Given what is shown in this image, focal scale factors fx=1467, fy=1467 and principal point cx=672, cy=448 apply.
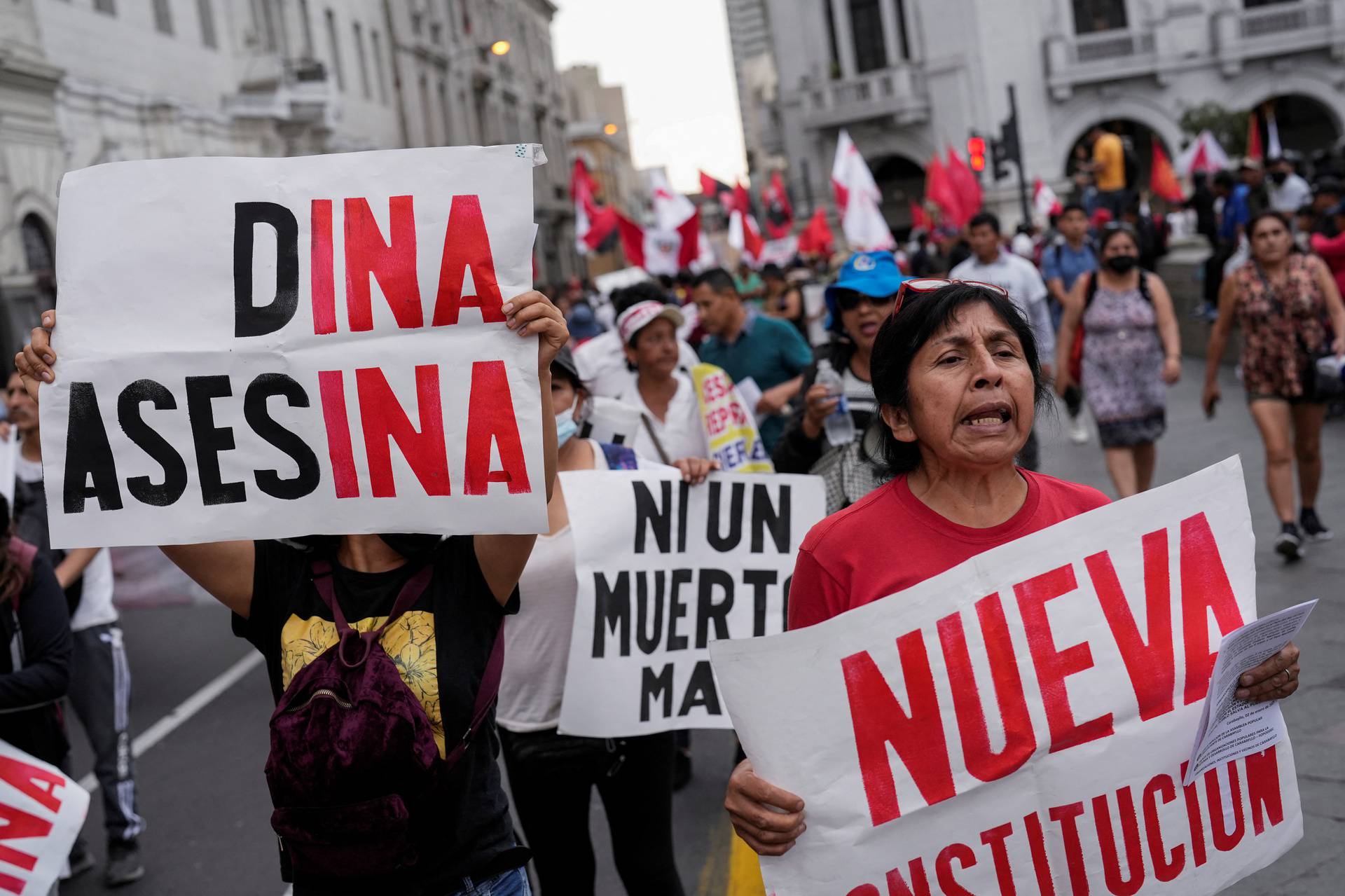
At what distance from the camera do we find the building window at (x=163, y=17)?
87.7 feet

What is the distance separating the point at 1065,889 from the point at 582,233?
79.4 ft

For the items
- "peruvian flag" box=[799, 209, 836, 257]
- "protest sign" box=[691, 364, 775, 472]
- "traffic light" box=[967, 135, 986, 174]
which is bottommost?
"protest sign" box=[691, 364, 775, 472]

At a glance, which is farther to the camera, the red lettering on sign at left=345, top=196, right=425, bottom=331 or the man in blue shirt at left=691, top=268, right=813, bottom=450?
the man in blue shirt at left=691, top=268, right=813, bottom=450

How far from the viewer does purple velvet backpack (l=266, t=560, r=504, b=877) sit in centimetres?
256

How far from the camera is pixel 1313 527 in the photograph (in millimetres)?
7695

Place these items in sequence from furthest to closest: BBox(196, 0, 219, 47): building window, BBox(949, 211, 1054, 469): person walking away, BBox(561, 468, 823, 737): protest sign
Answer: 1. BBox(196, 0, 219, 47): building window
2. BBox(949, 211, 1054, 469): person walking away
3. BBox(561, 468, 823, 737): protest sign

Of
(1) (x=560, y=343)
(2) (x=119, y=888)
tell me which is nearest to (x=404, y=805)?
(1) (x=560, y=343)

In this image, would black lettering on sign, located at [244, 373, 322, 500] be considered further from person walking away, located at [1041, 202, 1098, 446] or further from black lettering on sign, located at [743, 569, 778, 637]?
person walking away, located at [1041, 202, 1098, 446]

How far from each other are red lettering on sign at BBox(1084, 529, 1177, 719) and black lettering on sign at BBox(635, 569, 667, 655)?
182 cm

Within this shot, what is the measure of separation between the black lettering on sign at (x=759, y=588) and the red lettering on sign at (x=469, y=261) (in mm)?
1840

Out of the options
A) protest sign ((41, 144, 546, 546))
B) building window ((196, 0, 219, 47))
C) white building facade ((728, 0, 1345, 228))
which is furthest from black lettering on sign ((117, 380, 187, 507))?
white building facade ((728, 0, 1345, 228))

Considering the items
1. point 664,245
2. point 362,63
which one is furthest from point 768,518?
point 362,63

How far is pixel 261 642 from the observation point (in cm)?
288

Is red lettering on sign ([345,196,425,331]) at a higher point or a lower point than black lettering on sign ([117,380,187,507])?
higher
